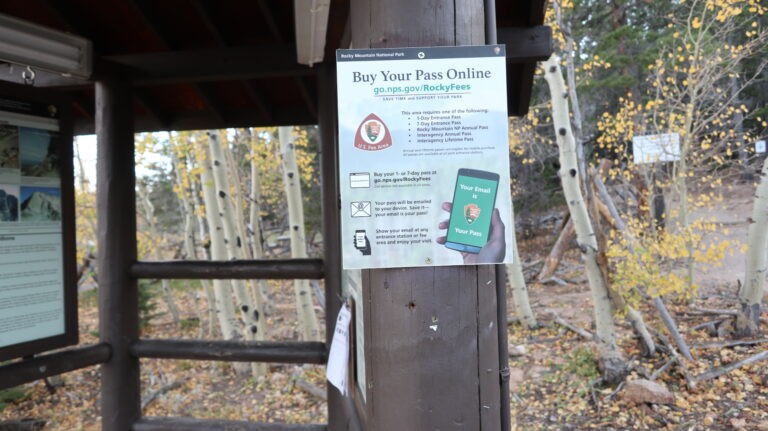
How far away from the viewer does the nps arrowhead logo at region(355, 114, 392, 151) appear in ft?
4.62

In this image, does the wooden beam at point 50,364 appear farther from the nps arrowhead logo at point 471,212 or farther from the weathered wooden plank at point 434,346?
the nps arrowhead logo at point 471,212

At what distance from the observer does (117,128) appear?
3.24 meters

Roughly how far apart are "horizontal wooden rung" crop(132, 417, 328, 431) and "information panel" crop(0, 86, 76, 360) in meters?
0.74

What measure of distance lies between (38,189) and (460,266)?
8.82 ft

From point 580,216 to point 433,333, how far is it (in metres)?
6.23

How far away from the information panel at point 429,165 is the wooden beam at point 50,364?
243 centimetres

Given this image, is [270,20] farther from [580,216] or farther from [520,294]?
[520,294]

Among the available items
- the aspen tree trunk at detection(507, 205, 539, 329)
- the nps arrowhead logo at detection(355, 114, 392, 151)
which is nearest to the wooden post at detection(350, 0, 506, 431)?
the nps arrowhead logo at detection(355, 114, 392, 151)

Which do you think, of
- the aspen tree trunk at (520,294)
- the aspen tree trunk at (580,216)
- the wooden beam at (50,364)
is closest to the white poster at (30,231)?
the wooden beam at (50,364)

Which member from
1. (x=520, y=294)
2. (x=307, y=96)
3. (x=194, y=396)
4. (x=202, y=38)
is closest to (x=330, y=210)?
(x=307, y=96)

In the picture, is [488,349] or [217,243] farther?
[217,243]

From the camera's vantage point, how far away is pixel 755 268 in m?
7.56

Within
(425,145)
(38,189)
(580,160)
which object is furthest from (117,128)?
(580,160)

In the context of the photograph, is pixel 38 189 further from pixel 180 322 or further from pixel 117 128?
pixel 180 322
